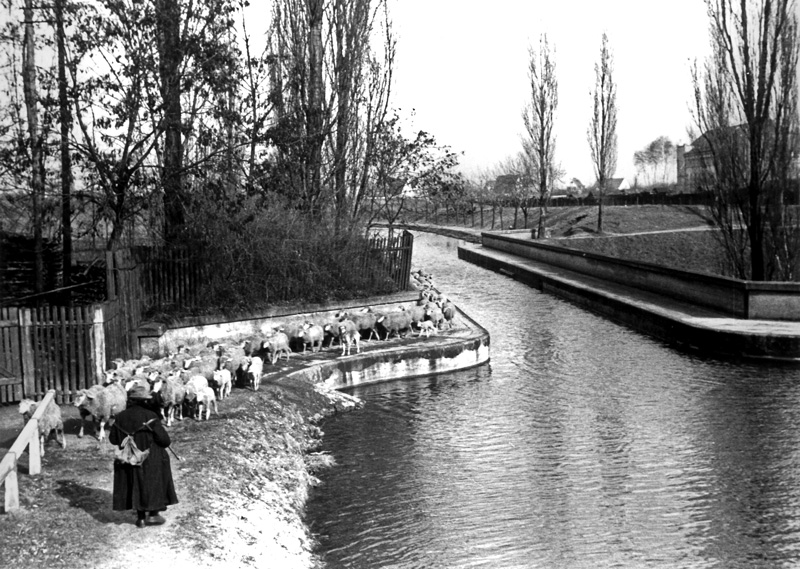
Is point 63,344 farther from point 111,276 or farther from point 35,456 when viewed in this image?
point 35,456

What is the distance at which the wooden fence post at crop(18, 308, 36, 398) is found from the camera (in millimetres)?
14773

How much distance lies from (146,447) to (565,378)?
1242 cm

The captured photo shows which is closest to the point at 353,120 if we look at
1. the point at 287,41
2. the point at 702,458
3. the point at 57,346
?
the point at 287,41

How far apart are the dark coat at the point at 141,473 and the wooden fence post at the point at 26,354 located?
6.27 metres

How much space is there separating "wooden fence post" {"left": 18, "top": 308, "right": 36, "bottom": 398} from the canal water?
16.4ft

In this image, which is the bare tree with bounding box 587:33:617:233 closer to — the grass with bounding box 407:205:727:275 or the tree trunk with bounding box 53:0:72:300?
the grass with bounding box 407:205:727:275

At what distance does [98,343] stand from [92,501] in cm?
565

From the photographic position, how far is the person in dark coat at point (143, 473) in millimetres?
9203

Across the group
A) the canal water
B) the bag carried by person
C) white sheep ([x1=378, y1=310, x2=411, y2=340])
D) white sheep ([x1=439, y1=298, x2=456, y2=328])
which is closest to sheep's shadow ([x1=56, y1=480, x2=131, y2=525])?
the bag carried by person

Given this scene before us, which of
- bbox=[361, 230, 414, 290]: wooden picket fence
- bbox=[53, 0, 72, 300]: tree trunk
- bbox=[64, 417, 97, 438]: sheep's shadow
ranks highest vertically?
bbox=[53, 0, 72, 300]: tree trunk

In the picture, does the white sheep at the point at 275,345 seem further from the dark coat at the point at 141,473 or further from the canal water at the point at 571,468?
the dark coat at the point at 141,473

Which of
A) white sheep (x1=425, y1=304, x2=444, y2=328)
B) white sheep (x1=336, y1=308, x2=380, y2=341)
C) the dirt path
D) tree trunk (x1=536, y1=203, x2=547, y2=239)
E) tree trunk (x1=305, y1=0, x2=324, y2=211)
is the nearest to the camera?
the dirt path

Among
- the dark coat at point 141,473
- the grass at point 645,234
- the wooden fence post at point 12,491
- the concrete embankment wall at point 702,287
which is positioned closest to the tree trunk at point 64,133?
the wooden fence post at point 12,491

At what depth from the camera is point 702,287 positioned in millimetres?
26797
